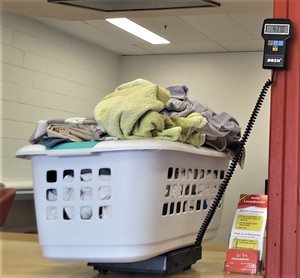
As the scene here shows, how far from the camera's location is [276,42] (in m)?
0.80

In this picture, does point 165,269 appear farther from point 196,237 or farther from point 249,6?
point 249,6

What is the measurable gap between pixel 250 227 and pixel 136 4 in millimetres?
2012

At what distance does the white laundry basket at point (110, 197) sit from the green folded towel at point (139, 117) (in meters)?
0.02

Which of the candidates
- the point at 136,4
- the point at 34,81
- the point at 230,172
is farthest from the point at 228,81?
the point at 230,172

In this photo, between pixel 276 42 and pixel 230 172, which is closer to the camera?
pixel 276 42

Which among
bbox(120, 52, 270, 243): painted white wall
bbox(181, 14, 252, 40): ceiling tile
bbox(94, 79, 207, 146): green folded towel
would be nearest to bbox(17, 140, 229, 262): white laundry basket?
bbox(94, 79, 207, 146): green folded towel

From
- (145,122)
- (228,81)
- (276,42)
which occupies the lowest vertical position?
(145,122)

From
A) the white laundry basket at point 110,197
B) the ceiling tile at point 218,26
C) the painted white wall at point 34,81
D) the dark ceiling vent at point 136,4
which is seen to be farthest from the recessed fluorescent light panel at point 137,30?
the white laundry basket at point 110,197

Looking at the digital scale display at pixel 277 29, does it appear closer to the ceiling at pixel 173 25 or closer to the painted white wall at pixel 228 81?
the ceiling at pixel 173 25

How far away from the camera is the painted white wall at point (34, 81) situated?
3.83 metres

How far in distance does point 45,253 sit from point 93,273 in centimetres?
13

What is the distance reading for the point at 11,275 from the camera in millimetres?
861

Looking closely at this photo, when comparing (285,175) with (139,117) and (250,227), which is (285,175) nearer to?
(250,227)

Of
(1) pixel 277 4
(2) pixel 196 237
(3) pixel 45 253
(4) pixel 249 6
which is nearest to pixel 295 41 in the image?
(1) pixel 277 4
